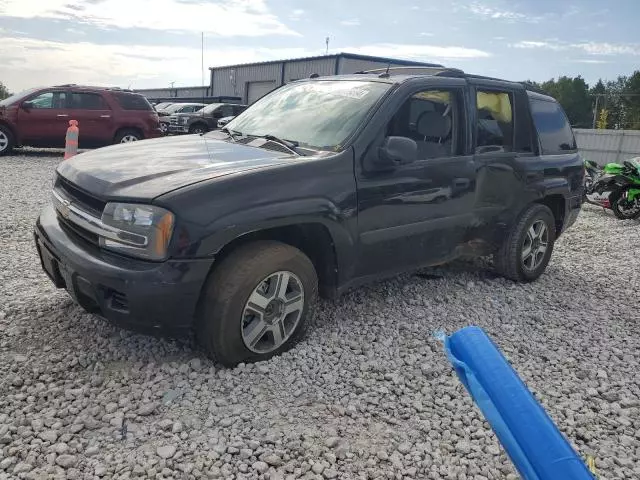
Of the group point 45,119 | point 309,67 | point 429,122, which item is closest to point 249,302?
point 429,122

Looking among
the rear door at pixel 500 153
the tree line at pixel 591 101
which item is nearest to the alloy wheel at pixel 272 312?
the rear door at pixel 500 153

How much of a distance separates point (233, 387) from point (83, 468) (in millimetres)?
844

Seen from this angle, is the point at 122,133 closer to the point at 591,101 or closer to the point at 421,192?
the point at 421,192

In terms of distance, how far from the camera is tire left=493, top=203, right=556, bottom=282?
15.5ft

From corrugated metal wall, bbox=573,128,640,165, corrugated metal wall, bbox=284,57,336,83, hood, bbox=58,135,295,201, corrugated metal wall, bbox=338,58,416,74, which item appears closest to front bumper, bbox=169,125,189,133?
corrugated metal wall, bbox=284,57,336,83

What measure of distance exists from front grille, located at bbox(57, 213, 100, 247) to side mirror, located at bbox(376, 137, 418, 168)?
1755mm

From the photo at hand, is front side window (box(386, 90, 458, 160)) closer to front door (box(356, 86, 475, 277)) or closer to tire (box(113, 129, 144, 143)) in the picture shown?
front door (box(356, 86, 475, 277))

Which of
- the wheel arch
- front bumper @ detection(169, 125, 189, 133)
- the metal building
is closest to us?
the wheel arch

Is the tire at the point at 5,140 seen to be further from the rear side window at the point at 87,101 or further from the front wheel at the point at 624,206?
the front wheel at the point at 624,206

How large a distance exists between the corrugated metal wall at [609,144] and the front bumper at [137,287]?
21.2 m

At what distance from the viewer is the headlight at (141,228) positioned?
2639 mm

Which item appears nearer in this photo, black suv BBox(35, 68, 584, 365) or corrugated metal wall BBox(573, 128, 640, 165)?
black suv BBox(35, 68, 584, 365)

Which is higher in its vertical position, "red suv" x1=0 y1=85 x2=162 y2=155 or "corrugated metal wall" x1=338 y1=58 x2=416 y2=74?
"corrugated metal wall" x1=338 y1=58 x2=416 y2=74

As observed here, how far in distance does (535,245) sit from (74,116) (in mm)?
10922
